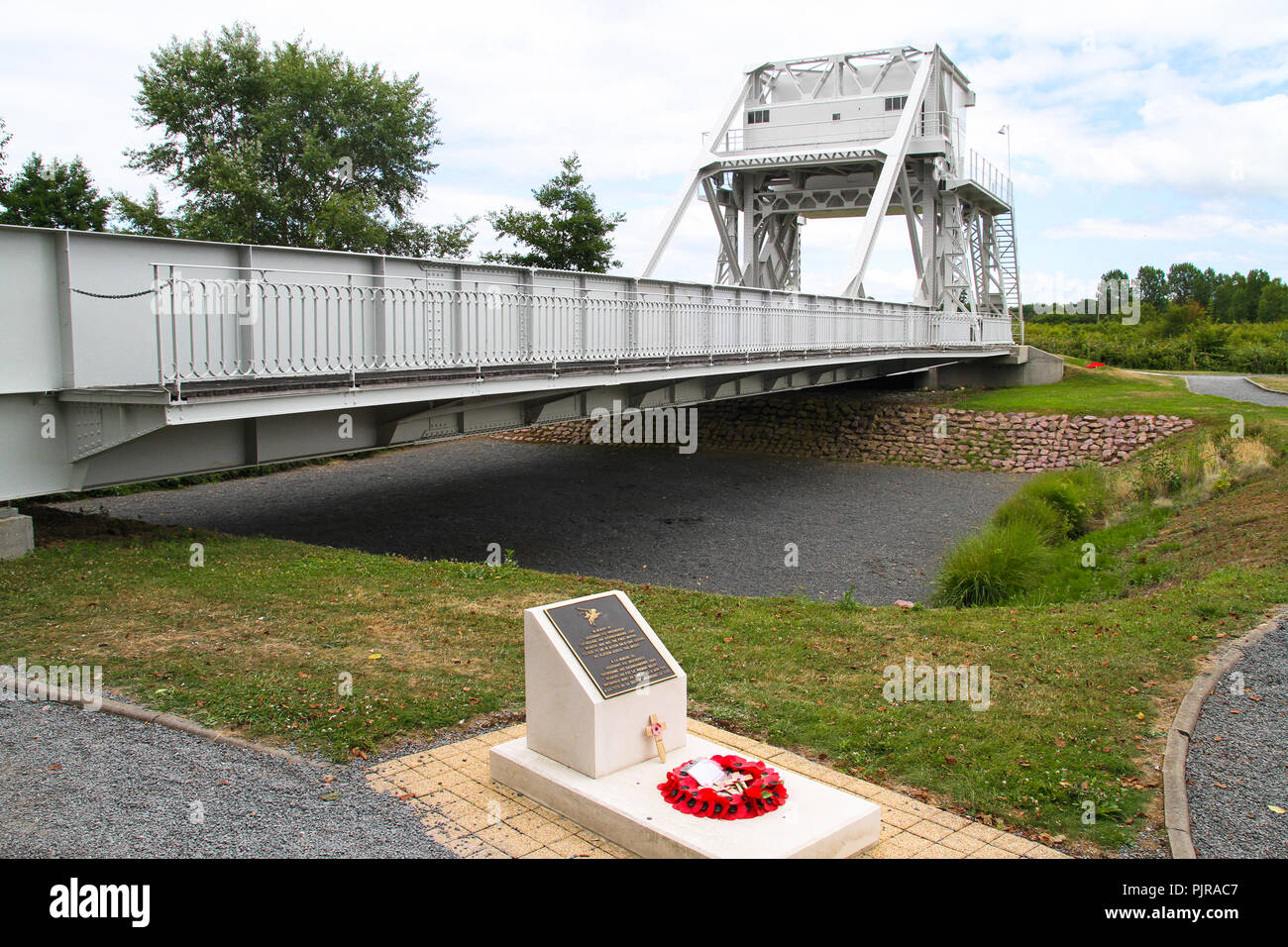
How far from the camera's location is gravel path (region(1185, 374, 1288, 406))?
31234 mm

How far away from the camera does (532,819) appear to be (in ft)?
17.5

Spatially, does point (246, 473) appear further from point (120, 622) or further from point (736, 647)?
point (736, 647)

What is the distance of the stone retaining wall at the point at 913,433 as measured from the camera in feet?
92.0

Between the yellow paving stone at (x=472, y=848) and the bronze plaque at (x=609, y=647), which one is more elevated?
the bronze plaque at (x=609, y=647)

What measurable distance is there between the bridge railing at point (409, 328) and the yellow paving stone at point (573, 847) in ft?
20.8

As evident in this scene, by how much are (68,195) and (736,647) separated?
3351cm

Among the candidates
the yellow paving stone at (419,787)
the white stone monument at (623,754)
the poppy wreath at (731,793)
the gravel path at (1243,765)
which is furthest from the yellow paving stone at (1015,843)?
the yellow paving stone at (419,787)

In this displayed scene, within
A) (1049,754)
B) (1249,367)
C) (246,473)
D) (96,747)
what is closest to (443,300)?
(96,747)

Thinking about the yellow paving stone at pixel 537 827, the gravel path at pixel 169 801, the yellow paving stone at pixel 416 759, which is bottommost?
the yellow paving stone at pixel 537 827

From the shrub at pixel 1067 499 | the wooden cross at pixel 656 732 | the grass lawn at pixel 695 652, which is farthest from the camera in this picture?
the shrub at pixel 1067 499

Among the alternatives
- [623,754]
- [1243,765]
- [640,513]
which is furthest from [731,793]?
[640,513]

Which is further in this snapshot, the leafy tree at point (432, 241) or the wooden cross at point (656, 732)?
the leafy tree at point (432, 241)

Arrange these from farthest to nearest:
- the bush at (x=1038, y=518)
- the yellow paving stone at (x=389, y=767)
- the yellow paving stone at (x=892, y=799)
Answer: the bush at (x=1038, y=518) → the yellow paving stone at (x=389, y=767) → the yellow paving stone at (x=892, y=799)

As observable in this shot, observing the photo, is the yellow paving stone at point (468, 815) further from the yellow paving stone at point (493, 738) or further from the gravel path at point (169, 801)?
the yellow paving stone at point (493, 738)
